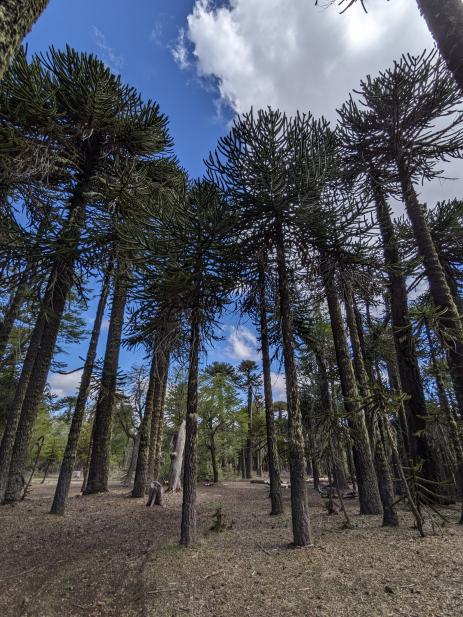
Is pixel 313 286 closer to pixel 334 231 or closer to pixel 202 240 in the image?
pixel 334 231

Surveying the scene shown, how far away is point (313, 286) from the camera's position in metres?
8.94

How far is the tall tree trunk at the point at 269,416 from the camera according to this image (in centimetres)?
938

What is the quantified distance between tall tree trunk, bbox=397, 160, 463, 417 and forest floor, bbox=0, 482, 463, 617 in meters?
2.85

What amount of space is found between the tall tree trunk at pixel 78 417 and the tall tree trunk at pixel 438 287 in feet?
28.3

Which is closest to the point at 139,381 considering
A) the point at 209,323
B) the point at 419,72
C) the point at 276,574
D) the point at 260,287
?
the point at 209,323

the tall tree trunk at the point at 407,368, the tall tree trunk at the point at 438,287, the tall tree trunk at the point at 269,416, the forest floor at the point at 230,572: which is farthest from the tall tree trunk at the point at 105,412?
the tall tree trunk at the point at 438,287

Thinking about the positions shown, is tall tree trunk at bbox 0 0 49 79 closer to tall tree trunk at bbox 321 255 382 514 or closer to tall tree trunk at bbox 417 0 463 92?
tall tree trunk at bbox 417 0 463 92

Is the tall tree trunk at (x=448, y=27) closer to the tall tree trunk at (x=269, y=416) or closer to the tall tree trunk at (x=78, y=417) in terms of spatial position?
the tall tree trunk at (x=269, y=416)

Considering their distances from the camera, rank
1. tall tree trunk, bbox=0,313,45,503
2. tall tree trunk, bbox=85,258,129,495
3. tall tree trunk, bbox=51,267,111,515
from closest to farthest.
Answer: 1. tall tree trunk, bbox=51,267,111,515
2. tall tree trunk, bbox=0,313,45,503
3. tall tree trunk, bbox=85,258,129,495

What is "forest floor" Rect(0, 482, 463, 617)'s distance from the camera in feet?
12.7

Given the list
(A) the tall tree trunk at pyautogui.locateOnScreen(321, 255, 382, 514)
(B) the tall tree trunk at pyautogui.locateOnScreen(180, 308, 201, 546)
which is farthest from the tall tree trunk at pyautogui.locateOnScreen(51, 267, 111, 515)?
(A) the tall tree trunk at pyautogui.locateOnScreen(321, 255, 382, 514)

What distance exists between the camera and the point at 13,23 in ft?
4.34

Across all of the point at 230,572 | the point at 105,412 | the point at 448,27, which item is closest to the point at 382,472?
the point at 230,572

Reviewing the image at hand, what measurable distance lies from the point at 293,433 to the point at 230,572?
8.52 ft
